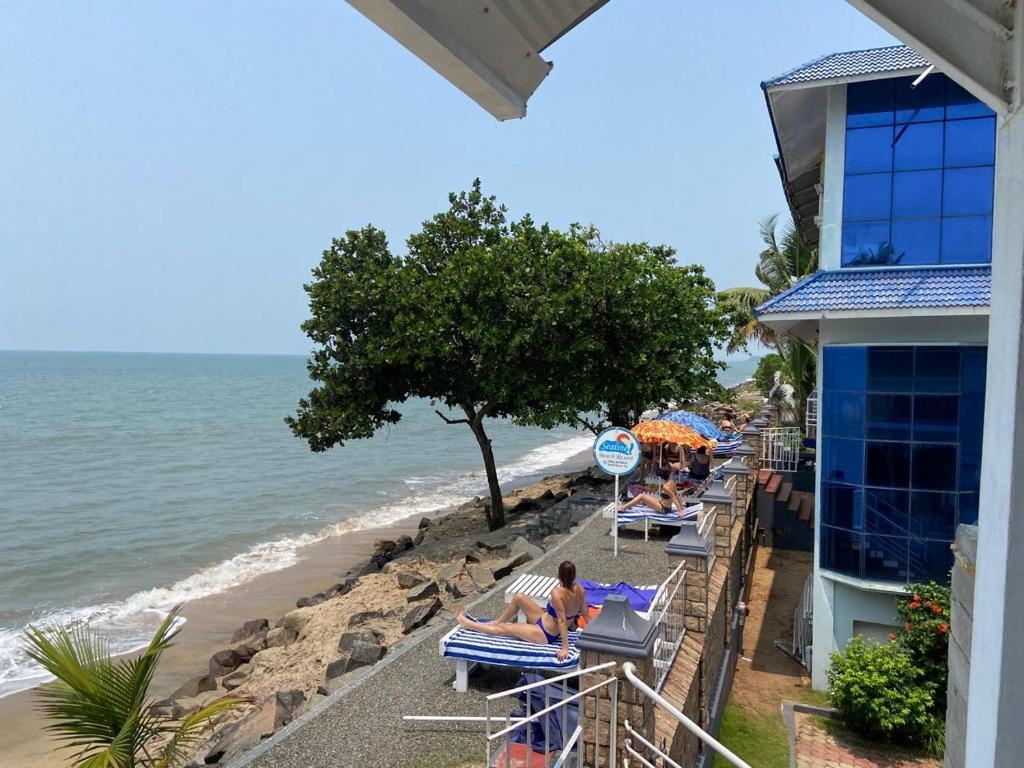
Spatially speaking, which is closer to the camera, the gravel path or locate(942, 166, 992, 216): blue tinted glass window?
the gravel path

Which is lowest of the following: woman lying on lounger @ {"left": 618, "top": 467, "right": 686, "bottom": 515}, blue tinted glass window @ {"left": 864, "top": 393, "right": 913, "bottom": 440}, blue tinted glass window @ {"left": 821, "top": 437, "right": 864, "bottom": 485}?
woman lying on lounger @ {"left": 618, "top": 467, "right": 686, "bottom": 515}

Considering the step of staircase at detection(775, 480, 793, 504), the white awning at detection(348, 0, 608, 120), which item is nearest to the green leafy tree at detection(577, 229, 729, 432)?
the step of staircase at detection(775, 480, 793, 504)

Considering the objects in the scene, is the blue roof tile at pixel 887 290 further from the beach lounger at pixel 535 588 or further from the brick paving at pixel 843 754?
the brick paving at pixel 843 754

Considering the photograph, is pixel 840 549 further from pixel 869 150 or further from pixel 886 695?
pixel 869 150

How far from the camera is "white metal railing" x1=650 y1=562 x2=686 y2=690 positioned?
266 inches

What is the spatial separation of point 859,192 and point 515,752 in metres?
10.2

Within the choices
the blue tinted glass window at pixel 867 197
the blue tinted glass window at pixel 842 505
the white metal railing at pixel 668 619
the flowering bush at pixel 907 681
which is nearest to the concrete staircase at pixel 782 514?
the blue tinted glass window at pixel 842 505

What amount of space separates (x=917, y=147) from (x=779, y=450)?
1014 centimetres

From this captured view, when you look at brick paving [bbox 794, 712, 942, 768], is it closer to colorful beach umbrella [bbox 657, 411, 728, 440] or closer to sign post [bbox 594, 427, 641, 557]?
sign post [bbox 594, 427, 641, 557]

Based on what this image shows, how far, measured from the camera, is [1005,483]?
1.77 metres

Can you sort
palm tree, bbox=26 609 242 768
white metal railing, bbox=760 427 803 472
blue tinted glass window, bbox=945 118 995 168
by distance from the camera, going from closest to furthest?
palm tree, bbox=26 609 242 768 → blue tinted glass window, bbox=945 118 995 168 → white metal railing, bbox=760 427 803 472

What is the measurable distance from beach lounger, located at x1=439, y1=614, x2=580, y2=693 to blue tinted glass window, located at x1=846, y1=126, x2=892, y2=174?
9.09 m

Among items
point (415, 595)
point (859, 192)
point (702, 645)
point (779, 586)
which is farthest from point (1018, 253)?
point (779, 586)

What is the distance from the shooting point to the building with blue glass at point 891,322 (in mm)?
10844
